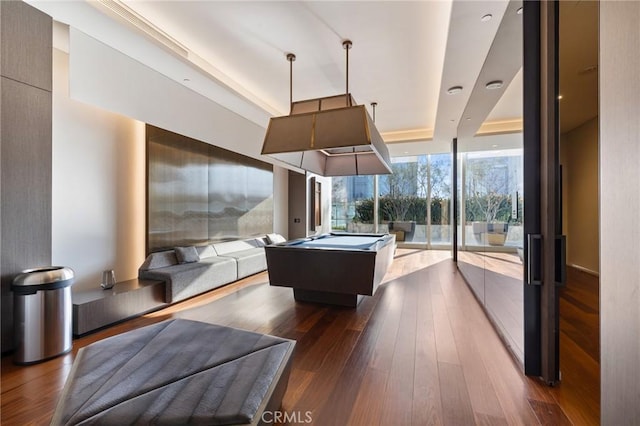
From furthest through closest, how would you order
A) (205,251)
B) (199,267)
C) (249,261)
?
(249,261) < (205,251) < (199,267)

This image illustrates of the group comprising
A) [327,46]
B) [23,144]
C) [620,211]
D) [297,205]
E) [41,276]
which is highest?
[327,46]

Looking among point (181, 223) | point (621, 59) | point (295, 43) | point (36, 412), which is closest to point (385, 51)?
point (295, 43)

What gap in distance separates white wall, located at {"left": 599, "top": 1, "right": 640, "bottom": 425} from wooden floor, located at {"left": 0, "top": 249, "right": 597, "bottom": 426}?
145cm

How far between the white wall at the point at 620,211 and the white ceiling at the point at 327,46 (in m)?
2.13

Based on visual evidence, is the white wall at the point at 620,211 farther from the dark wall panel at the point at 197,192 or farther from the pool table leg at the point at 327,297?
the dark wall panel at the point at 197,192

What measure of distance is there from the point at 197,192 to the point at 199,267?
1.46 metres

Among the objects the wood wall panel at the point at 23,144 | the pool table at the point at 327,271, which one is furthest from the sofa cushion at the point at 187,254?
the wood wall panel at the point at 23,144

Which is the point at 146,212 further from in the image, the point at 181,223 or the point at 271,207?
the point at 271,207

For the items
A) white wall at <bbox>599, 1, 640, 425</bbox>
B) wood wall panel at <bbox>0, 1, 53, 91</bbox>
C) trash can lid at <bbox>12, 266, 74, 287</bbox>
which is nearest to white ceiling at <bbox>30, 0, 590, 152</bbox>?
wood wall panel at <bbox>0, 1, 53, 91</bbox>

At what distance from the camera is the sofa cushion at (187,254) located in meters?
4.43

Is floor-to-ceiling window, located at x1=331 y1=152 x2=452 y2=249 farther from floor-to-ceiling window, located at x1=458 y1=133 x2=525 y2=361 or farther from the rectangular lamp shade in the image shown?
the rectangular lamp shade

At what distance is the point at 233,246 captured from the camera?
5797mm

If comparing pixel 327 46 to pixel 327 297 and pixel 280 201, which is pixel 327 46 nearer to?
pixel 327 297

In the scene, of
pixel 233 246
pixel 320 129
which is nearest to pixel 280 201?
pixel 233 246
